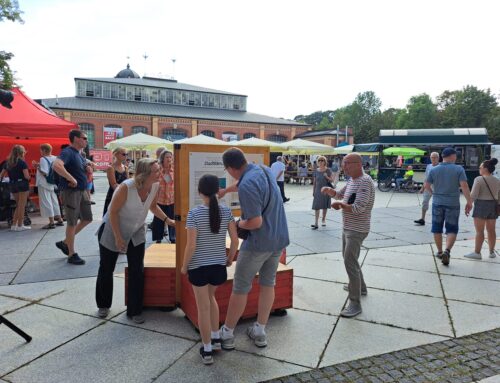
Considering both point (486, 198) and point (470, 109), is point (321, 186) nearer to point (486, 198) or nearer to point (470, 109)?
point (486, 198)

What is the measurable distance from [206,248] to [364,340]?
1.76m

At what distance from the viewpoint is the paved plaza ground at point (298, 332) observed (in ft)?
9.65

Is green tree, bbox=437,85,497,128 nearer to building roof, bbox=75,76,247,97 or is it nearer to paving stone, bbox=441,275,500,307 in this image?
building roof, bbox=75,76,247,97

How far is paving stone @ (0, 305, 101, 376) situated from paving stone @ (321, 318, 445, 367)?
2.28 metres

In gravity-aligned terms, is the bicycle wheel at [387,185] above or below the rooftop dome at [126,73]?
below

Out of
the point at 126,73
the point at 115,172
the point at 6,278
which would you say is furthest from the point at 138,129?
the point at 6,278

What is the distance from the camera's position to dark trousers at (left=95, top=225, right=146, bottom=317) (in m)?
3.72

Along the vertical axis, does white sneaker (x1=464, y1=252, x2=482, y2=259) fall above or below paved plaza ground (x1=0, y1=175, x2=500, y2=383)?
above

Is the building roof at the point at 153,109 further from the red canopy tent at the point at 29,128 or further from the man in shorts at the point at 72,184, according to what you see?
Result: the man in shorts at the point at 72,184

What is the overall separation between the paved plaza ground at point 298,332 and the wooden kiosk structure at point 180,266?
0.16 m

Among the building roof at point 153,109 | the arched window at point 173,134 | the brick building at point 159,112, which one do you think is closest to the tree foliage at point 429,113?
the brick building at point 159,112

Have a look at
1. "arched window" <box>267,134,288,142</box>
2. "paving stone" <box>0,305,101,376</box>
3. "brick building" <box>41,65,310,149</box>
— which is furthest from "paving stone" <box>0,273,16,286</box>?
"arched window" <box>267,134,288,142</box>

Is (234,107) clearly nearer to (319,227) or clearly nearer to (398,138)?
(398,138)

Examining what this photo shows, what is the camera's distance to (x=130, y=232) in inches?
145
